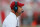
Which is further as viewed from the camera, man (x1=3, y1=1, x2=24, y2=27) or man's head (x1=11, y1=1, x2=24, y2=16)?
man's head (x1=11, y1=1, x2=24, y2=16)

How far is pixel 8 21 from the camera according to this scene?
9.74 feet

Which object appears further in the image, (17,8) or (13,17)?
(17,8)

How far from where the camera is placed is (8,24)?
2.97m

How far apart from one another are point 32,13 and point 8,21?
192 inches

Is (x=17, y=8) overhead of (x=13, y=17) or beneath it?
overhead

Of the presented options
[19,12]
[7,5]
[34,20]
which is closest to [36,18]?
[34,20]

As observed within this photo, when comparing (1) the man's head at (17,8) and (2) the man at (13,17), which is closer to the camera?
(2) the man at (13,17)

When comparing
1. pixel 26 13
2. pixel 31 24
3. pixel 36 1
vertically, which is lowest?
pixel 31 24

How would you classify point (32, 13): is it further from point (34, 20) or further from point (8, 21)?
point (8, 21)

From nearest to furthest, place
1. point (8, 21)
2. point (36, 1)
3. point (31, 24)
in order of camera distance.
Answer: point (8, 21) < point (31, 24) < point (36, 1)

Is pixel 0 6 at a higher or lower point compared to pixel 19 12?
higher

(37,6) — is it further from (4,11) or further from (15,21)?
(15,21)

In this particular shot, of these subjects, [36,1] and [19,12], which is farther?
[36,1]

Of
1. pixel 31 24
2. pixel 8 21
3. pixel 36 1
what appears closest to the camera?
pixel 8 21
